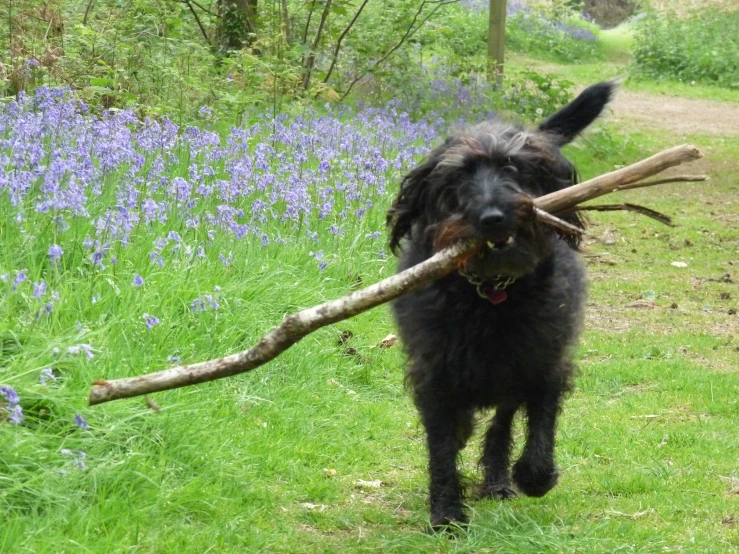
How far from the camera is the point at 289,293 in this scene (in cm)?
626

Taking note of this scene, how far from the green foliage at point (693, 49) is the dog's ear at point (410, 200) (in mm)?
21128

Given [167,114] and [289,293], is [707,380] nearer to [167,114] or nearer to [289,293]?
[289,293]

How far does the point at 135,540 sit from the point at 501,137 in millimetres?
1978

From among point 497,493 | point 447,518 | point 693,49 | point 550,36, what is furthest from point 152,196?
point 550,36

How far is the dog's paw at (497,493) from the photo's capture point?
4742 millimetres

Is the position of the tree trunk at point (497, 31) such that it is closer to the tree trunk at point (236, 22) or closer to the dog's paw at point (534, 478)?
the tree trunk at point (236, 22)

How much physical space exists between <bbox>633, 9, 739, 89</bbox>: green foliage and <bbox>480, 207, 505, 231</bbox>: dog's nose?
71.4 feet

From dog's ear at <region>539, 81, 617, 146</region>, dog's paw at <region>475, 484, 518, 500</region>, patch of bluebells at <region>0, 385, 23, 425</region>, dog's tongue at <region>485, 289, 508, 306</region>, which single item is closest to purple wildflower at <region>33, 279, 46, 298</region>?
patch of bluebells at <region>0, 385, 23, 425</region>

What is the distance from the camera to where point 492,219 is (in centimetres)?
370

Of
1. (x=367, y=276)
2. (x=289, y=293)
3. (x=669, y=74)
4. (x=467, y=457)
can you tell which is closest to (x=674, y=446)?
(x=467, y=457)

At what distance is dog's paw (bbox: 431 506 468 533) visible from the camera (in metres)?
4.14

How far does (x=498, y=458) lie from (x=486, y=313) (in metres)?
0.98

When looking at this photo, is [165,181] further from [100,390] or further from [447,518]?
[100,390]

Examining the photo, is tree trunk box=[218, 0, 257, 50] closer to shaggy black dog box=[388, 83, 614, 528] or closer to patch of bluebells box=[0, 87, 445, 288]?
patch of bluebells box=[0, 87, 445, 288]
